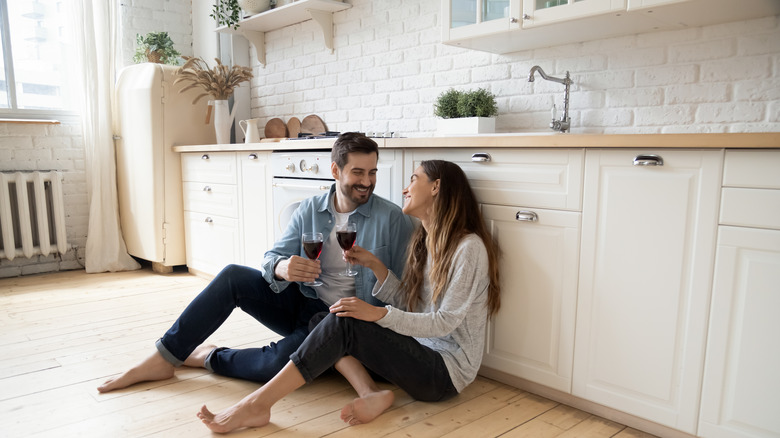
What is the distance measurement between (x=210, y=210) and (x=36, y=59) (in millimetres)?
1588

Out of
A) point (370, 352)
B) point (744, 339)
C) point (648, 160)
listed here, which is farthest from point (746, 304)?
point (370, 352)

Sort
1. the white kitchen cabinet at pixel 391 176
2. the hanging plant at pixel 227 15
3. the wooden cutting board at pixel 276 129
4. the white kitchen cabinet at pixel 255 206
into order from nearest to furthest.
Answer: the white kitchen cabinet at pixel 391 176 < the white kitchen cabinet at pixel 255 206 < the hanging plant at pixel 227 15 < the wooden cutting board at pixel 276 129

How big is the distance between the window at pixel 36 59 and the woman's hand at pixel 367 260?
2991mm

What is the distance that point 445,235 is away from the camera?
71.9 inches

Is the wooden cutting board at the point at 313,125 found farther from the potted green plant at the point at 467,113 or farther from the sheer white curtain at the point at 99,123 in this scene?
the sheer white curtain at the point at 99,123

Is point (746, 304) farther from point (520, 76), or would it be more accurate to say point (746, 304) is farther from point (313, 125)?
point (313, 125)

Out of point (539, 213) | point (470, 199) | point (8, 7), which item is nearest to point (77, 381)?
point (470, 199)

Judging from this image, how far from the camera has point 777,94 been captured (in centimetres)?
190

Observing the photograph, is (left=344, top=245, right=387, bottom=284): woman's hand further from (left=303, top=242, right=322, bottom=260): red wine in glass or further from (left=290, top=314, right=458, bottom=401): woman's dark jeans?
(left=290, top=314, right=458, bottom=401): woman's dark jeans

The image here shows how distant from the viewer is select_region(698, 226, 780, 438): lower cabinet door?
4.66 ft

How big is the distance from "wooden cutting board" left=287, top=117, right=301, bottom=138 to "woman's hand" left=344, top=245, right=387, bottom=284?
1943 millimetres

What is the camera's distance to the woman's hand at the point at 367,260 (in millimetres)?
1858

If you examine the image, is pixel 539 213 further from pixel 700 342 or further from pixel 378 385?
pixel 378 385

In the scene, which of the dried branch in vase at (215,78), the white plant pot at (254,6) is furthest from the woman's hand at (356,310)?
the white plant pot at (254,6)
